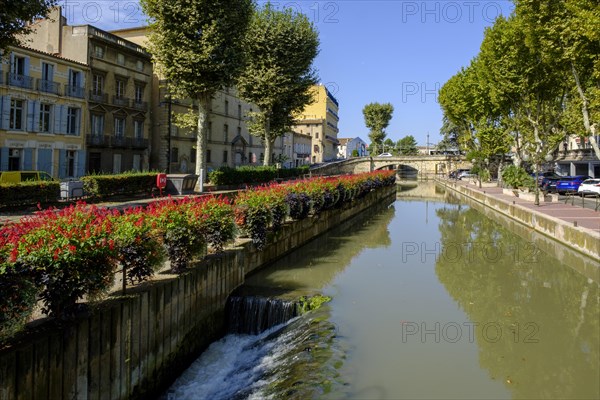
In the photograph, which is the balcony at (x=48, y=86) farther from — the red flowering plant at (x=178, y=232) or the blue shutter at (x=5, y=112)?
the red flowering plant at (x=178, y=232)

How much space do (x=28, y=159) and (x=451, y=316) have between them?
2819 centimetres

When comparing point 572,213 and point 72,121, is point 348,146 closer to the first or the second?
point 72,121

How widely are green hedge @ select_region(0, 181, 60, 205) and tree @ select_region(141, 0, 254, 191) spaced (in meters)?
10.5

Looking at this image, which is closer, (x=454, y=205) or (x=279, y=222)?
(x=279, y=222)

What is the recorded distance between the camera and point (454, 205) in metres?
42.2

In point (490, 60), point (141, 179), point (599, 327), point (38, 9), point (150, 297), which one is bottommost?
point (599, 327)

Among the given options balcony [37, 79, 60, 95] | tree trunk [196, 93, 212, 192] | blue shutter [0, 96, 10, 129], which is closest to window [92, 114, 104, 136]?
balcony [37, 79, 60, 95]

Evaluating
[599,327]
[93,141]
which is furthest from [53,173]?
[599,327]

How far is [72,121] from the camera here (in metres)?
32.9

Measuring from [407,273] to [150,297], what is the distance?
1056cm

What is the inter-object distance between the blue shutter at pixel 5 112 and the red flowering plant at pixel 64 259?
82.4 feet

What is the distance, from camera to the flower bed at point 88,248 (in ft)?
17.9

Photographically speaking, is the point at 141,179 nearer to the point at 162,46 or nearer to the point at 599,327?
the point at 162,46

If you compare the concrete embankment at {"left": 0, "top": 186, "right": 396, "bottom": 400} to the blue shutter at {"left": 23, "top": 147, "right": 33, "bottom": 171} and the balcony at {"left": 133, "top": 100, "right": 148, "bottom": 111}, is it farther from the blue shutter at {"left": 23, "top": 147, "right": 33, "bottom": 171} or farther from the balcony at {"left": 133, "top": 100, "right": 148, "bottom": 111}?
the balcony at {"left": 133, "top": 100, "right": 148, "bottom": 111}
